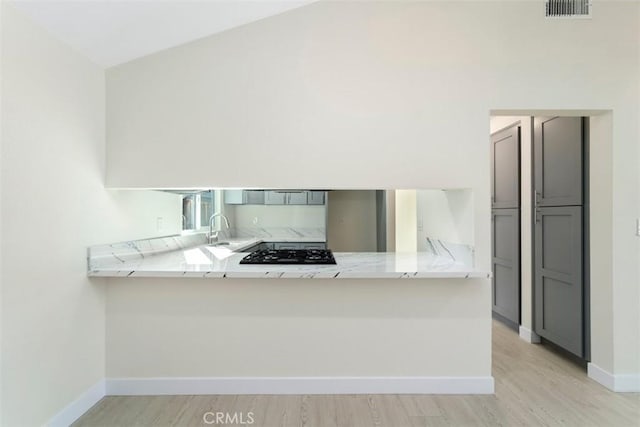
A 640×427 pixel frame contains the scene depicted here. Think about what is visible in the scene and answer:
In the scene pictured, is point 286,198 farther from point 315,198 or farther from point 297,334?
point 297,334

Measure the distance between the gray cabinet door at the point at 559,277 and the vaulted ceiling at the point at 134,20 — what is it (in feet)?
8.72

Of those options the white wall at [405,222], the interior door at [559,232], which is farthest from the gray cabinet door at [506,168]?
the white wall at [405,222]

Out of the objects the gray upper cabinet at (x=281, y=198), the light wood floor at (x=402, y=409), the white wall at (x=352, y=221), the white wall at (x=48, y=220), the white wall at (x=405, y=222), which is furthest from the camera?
the gray upper cabinet at (x=281, y=198)

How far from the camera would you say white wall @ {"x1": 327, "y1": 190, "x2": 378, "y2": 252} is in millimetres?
4277

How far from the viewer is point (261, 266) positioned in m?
2.08

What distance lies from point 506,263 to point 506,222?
0.44m

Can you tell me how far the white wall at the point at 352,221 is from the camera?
4277mm

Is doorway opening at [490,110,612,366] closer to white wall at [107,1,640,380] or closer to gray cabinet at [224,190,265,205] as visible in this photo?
white wall at [107,1,640,380]

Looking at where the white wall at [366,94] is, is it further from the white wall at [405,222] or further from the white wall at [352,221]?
the white wall at [352,221]

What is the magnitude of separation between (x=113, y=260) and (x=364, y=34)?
2.26 metres

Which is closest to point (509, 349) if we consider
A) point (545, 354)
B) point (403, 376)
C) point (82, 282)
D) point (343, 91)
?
point (545, 354)

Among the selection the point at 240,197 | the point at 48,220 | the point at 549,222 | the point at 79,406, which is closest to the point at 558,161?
the point at 549,222

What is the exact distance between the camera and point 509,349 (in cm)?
297

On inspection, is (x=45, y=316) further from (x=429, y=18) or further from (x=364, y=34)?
(x=429, y=18)
